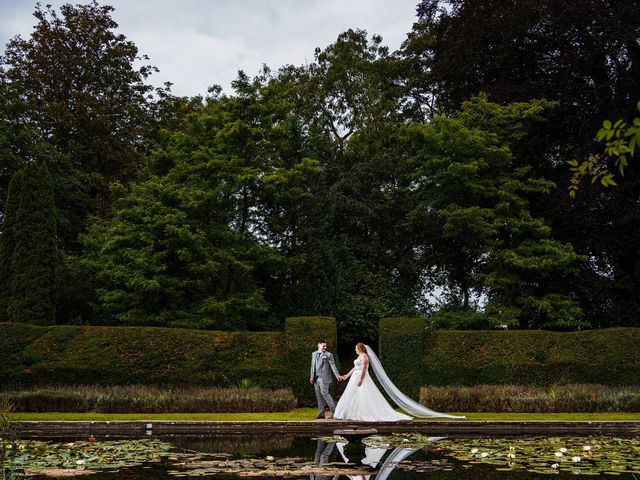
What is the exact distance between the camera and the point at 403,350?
20.6 metres

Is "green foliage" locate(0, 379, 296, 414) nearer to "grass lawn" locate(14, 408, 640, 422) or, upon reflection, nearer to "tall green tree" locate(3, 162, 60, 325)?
"grass lawn" locate(14, 408, 640, 422)

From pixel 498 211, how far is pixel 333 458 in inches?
625

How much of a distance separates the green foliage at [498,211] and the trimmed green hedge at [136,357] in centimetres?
815

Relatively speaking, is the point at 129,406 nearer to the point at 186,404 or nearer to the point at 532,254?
the point at 186,404

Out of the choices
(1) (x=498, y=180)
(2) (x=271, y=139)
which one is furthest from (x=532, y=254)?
(2) (x=271, y=139)

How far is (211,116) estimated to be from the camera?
27688 millimetres

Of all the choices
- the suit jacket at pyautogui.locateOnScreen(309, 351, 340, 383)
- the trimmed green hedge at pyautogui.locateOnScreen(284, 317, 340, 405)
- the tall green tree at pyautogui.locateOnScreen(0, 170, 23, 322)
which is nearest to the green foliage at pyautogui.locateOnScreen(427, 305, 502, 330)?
the trimmed green hedge at pyautogui.locateOnScreen(284, 317, 340, 405)

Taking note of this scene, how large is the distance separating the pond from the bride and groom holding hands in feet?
7.11

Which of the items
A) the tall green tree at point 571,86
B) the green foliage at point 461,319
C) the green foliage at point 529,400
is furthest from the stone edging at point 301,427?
the tall green tree at point 571,86

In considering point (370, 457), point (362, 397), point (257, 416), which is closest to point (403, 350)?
point (362, 397)

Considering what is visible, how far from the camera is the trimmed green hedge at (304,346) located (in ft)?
67.7

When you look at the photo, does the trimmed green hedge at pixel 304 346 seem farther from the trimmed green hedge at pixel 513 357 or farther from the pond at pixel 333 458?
the pond at pixel 333 458

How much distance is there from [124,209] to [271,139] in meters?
5.90

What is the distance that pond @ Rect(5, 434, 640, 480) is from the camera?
996 cm
